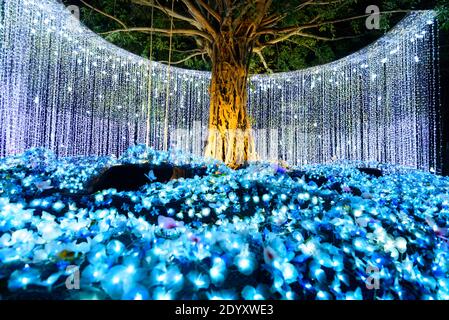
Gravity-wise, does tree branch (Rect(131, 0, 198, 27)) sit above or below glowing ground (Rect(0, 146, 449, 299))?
above

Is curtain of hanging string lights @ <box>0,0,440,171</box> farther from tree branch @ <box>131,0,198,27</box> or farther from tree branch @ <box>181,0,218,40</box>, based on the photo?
tree branch @ <box>181,0,218,40</box>

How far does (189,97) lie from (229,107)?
174 inches

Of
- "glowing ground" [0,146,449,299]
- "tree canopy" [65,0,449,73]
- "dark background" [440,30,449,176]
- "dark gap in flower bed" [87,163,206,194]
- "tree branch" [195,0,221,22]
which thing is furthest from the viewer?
"dark background" [440,30,449,176]

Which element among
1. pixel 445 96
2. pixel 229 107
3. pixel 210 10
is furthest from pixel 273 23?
pixel 445 96

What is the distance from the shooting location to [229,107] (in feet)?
19.2

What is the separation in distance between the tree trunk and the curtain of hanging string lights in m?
1.07

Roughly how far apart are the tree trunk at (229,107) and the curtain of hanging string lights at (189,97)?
1.07 m

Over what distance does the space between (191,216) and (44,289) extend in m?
1.39

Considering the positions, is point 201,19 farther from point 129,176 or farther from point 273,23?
point 129,176

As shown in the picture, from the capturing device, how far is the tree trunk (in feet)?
19.0

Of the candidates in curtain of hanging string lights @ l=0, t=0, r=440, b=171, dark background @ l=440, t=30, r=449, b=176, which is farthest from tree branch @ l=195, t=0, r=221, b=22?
dark background @ l=440, t=30, r=449, b=176

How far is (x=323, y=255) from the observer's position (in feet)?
4.00
